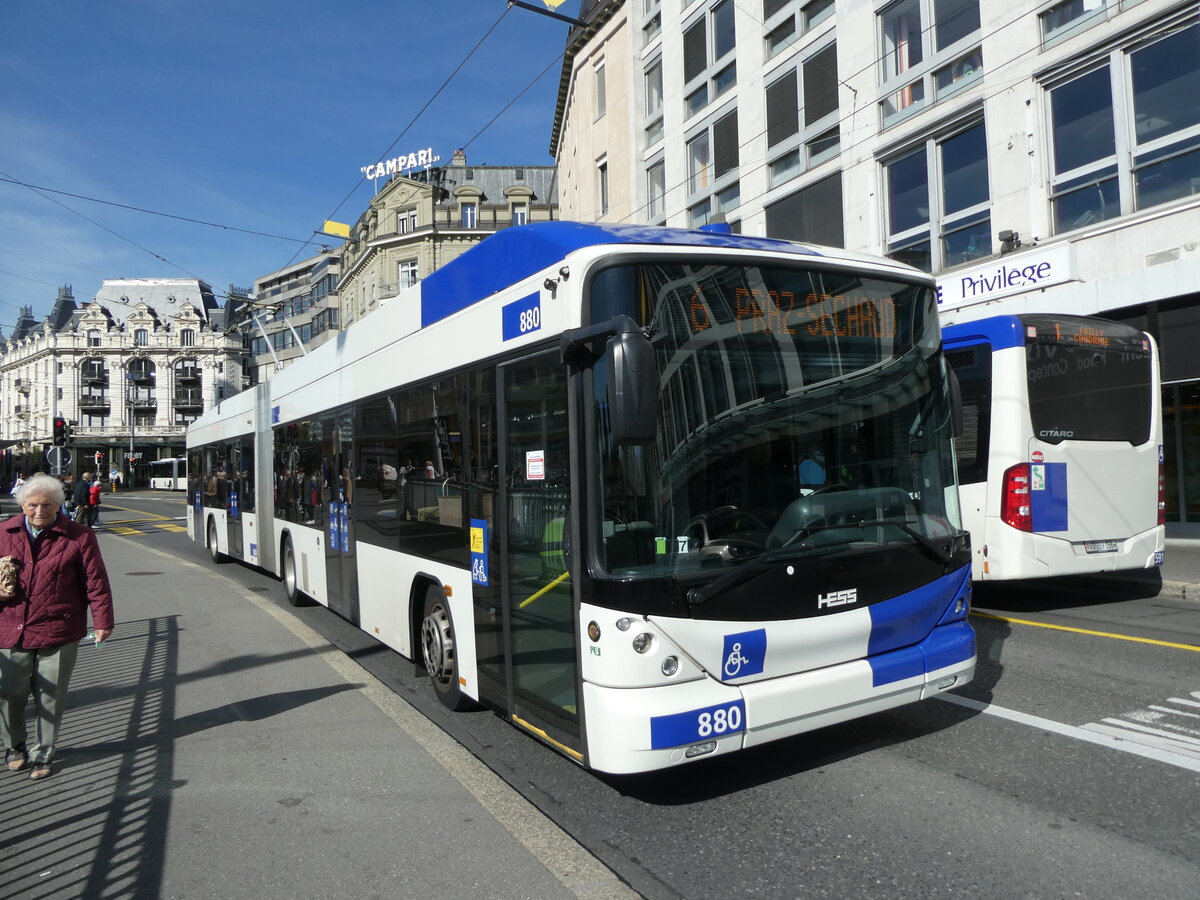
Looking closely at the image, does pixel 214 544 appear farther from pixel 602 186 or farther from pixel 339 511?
pixel 602 186

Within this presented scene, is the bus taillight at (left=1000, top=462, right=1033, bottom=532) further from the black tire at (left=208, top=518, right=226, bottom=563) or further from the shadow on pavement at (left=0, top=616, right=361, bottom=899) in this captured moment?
the black tire at (left=208, top=518, right=226, bottom=563)

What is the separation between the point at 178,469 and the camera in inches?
2886

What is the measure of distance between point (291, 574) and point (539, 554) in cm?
701

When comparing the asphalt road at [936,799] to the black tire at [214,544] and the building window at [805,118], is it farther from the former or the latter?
the building window at [805,118]

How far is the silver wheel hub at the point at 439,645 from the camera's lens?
5.75 metres

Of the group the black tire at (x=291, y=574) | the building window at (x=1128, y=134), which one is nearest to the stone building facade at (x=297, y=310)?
the black tire at (x=291, y=574)

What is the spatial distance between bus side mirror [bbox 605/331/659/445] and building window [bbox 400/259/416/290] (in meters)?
53.4

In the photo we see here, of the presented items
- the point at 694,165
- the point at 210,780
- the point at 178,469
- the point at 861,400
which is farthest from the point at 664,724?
the point at 178,469

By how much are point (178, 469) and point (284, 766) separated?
75972 millimetres

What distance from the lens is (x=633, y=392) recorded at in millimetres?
3555

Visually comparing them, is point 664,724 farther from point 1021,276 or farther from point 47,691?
point 1021,276

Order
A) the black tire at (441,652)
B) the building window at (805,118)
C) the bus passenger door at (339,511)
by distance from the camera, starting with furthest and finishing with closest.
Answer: the building window at (805,118) → the bus passenger door at (339,511) → the black tire at (441,652)

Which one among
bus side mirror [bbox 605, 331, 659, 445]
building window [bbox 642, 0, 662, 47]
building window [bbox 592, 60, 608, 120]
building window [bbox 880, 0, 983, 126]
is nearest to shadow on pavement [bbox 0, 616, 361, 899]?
bus side mirror [bbox 605, 331, 659, 445]

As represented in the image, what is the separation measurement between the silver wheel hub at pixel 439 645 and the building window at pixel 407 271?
168 feet
